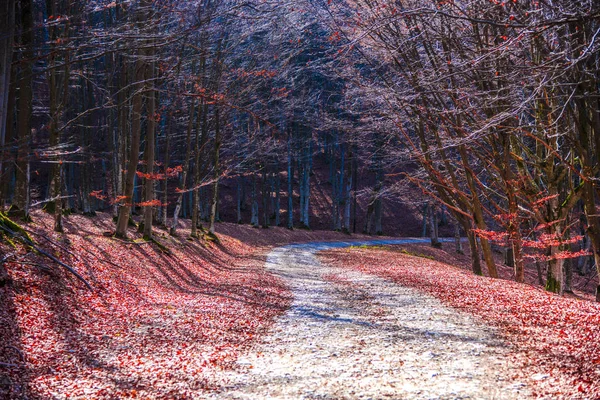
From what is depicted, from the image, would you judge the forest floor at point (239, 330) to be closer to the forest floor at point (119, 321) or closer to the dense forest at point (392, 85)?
the forest floor at point (119, 321)

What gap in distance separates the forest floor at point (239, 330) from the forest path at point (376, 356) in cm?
4

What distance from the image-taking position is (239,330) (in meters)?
8.85

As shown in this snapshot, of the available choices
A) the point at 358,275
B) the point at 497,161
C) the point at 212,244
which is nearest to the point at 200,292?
the point at 358,275

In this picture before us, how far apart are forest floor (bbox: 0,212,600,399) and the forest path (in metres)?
0.04

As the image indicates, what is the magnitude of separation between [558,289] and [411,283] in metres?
4.19

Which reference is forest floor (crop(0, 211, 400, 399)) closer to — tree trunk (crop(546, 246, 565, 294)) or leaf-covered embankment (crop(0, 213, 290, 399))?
leaf-covered embankment (crop(0, 213, 290, 399))

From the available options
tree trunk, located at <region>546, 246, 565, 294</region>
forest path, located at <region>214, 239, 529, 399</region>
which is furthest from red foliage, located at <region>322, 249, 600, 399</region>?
tree trunk, located at <region>546, 246, 565, 294</region>

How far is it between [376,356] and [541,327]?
2.89 m

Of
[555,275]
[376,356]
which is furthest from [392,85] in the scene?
[376,356]

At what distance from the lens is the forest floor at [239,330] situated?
5.87 m

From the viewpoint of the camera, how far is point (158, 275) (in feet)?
47.7

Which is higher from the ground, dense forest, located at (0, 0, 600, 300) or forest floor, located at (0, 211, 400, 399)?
dense forest, located at (0, 0, 600, 300)

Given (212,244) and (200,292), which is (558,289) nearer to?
(200,292)

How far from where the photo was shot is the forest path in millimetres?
5633
